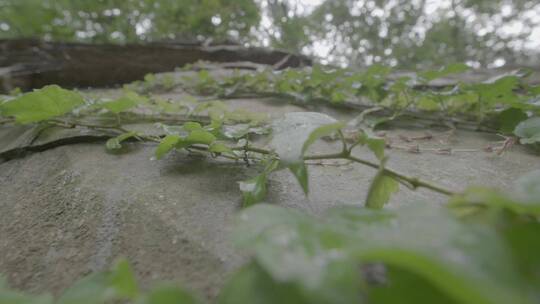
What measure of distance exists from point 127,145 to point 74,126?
0.22 meters

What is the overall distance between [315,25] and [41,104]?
714 centimetres

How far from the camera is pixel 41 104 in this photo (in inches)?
33.3

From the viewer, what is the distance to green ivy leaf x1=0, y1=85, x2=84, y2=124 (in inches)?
31.4

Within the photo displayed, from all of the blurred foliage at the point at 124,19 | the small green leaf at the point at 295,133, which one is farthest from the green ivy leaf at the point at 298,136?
the blurred foliage at the point at 124,19

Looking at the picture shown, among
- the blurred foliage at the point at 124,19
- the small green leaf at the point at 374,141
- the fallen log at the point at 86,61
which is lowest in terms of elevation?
the small green leaf at the point at 374,141

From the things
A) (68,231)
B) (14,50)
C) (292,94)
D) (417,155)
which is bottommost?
(68,231)

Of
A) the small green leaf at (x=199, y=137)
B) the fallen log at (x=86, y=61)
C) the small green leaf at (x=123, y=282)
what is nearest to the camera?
the small green leaf at (x=123, y=282)

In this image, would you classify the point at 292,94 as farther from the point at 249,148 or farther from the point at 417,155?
the point at 249,148

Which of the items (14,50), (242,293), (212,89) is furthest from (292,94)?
(14,50)

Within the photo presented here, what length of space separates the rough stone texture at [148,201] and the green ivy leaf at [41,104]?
0.37ft

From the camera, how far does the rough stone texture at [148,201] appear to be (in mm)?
502

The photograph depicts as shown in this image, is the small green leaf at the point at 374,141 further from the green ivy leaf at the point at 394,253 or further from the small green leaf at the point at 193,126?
the small green leaf at the point at 193,126

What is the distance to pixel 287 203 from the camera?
0.63 metres

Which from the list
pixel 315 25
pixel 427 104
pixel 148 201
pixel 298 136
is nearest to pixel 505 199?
pixel 298 136
